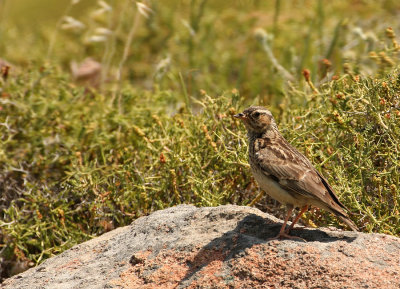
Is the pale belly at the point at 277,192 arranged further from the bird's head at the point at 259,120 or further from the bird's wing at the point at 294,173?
the bird's head at the point at 259,120

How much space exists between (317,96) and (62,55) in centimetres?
547

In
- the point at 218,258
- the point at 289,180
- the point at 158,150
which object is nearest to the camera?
the point at 218,258

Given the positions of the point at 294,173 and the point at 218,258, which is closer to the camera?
the point at 218,258

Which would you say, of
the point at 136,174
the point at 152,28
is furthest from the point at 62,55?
the point at 136,174

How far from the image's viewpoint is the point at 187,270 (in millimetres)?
3857

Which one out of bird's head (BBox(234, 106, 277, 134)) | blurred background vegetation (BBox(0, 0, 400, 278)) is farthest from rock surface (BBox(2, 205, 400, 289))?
bird's head (BBox(234, 106, 277, 134))

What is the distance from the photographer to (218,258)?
382cm

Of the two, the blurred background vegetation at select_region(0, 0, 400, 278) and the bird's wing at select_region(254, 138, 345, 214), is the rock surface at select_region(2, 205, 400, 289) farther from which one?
the blurred background vegetation at select_region(0, 0, 400, 278)

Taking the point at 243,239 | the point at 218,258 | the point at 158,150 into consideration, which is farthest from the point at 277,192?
the point at 158,150

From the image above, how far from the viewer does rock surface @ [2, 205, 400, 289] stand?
11.6 feet

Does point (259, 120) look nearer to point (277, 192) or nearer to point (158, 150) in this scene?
point (277, 192)

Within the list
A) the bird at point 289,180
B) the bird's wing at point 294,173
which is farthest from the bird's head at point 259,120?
the bird's wing at point 294,173

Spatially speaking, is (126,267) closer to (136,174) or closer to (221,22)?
(136,174)

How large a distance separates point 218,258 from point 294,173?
0.79 metres
